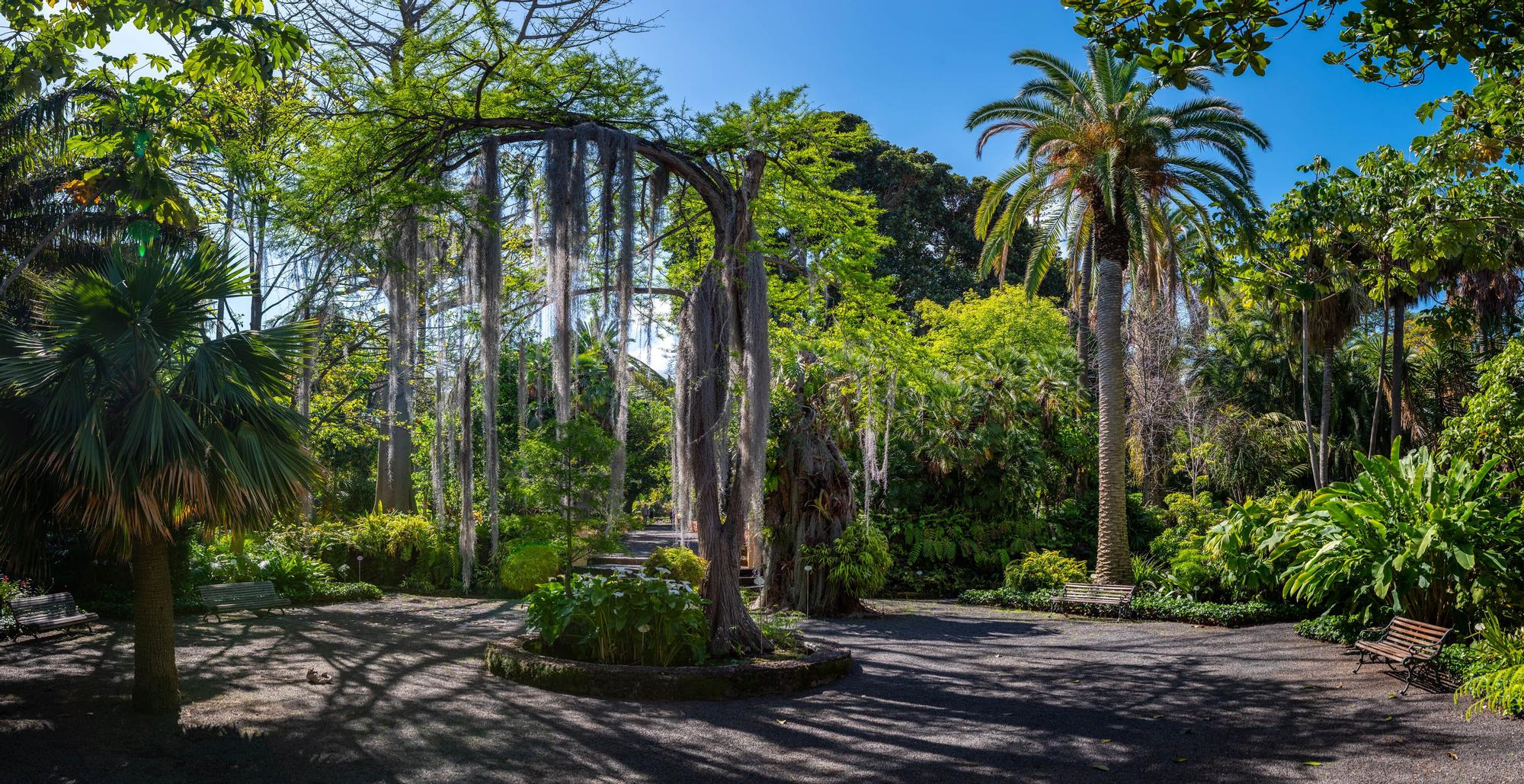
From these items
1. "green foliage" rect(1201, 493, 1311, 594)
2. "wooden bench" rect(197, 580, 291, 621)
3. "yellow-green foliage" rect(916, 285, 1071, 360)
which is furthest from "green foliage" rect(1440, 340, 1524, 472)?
"yellow-green foliage" rect(916, 285, 1071, 360)

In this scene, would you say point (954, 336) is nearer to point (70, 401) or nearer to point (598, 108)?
point (598, 108)

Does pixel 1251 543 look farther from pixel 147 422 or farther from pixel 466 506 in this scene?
pixel 147 422

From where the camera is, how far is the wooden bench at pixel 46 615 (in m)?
10.4

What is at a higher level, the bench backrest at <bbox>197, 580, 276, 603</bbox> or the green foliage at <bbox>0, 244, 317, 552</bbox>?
the green foliage at <bbox>0, 244, 317, 552</bbox>

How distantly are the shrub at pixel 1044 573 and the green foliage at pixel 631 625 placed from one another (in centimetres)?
977

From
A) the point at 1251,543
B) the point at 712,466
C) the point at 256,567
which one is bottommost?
the point at 256,567

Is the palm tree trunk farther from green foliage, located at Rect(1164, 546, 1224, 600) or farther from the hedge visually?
green foliage, located at Rect(1164, 546, 1224, 600)

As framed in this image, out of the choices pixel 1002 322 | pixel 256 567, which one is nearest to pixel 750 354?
pixel 256 567

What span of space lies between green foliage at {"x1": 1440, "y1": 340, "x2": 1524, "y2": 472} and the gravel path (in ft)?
10.0

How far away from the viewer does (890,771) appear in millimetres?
6469

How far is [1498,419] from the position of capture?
11258 millimetres

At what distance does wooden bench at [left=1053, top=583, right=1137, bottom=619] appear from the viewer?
15297 millimetres

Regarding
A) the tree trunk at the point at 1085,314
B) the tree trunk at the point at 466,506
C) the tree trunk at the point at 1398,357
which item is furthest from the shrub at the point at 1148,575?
the tree trunk at the point at 466,506

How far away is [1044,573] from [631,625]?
1068 cm
